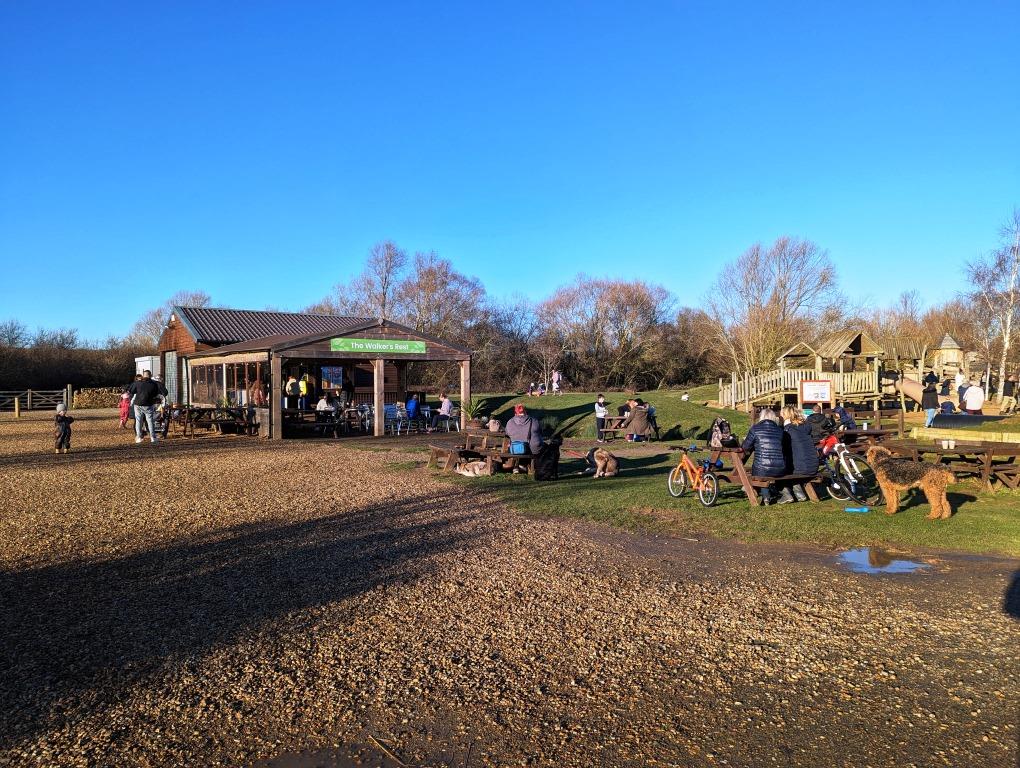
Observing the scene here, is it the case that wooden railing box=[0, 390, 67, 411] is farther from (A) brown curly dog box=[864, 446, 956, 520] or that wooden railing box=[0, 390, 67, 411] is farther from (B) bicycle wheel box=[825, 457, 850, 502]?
(A) brown curly dog box=[864, 446, 956, 520]

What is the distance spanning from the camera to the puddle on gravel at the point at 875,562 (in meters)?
6.28

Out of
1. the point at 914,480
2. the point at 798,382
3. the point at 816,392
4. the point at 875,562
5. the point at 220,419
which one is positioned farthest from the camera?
the point at 798,382

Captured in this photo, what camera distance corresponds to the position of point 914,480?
847cm

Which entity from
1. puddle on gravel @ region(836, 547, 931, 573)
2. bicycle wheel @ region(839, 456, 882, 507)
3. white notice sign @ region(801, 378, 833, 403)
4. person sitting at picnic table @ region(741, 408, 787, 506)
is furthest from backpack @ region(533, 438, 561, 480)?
white notice sign @ region(801, 378, 833, 403)

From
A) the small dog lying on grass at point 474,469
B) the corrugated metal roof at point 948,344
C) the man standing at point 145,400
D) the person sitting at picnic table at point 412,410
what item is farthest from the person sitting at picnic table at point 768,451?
the corrugated metal roof at point 948,344

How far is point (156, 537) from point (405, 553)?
2.71m

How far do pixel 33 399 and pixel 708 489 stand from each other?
37.7 metres

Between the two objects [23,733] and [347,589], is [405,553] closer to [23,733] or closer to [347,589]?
[347,589]

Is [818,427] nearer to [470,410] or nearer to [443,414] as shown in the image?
[443,414]

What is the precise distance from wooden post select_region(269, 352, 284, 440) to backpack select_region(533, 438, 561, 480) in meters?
9.72

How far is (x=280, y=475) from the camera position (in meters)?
12.3

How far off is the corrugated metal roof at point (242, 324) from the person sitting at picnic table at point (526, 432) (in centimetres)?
1764

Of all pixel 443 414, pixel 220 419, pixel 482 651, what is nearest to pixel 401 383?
pixel 443 414

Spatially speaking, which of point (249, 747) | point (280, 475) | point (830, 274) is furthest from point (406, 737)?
point (830, 274)
